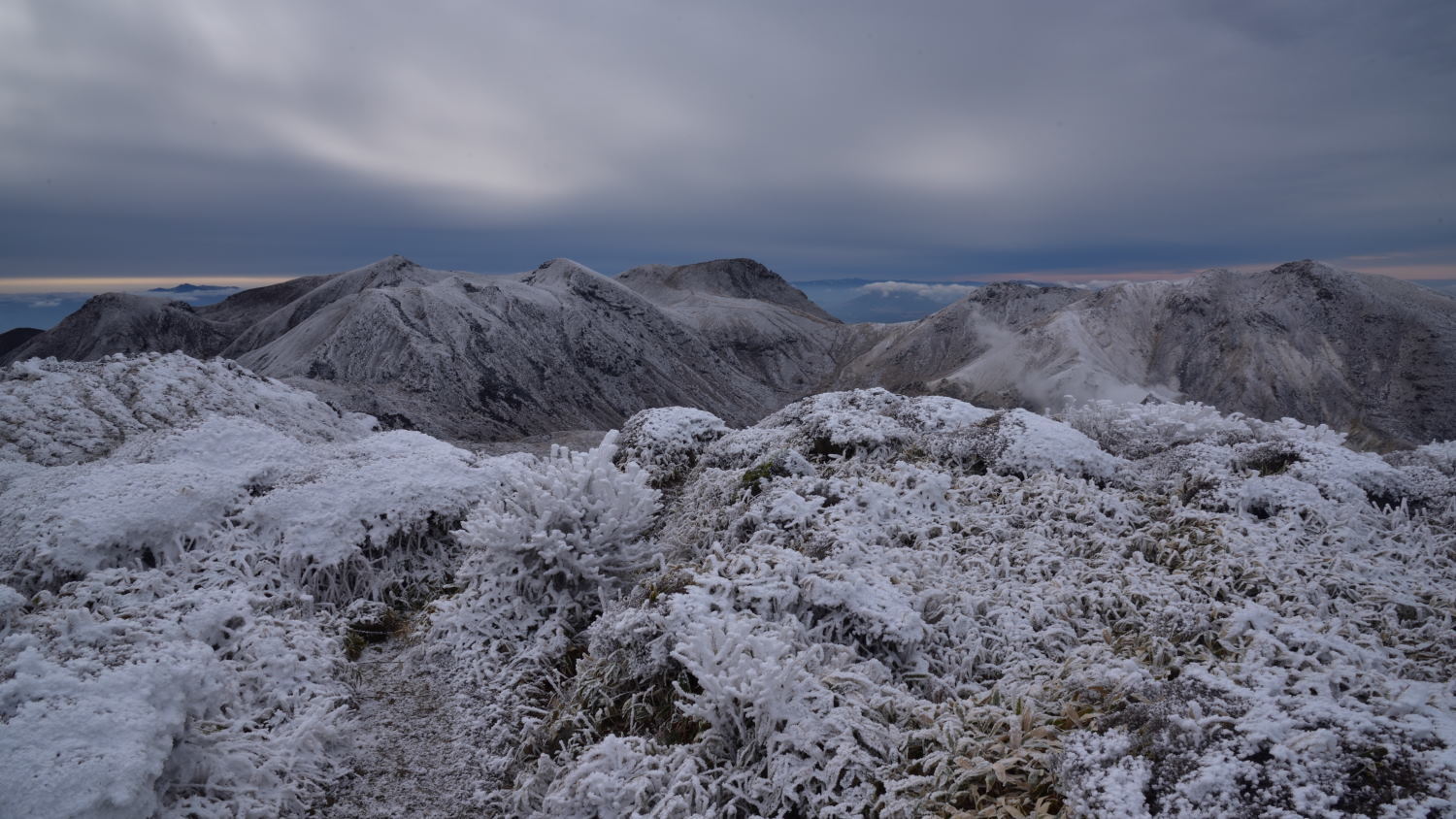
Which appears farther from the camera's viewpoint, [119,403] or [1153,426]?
[119,403]

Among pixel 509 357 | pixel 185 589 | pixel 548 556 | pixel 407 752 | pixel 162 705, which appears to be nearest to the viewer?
pixel 162 705

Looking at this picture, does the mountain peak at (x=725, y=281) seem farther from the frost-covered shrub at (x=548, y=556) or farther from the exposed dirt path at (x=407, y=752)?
the exposed dirt path at (x=407, y=752)

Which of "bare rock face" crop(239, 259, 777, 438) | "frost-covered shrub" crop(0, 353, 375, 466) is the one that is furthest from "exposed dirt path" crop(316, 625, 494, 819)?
"bare rock face" crop(239, 259, 777, 438)

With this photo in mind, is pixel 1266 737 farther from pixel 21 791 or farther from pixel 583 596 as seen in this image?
pixel 21 791

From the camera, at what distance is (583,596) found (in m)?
6.45

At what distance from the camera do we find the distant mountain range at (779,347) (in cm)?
6738

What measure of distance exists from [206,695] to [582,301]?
93908 millimetres

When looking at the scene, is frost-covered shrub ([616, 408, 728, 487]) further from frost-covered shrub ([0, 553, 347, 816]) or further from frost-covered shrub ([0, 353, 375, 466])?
frost-covered shrub ([0, 353, 375, 466])

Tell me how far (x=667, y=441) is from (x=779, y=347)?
100204 millimetres

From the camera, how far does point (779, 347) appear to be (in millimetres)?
109500

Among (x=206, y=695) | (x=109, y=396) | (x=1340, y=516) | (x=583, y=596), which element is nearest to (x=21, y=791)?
(x=206, y=695)

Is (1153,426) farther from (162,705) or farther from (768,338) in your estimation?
(768,338)

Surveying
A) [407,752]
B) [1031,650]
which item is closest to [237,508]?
[407,752]

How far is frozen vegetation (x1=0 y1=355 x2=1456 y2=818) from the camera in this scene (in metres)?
3.49
